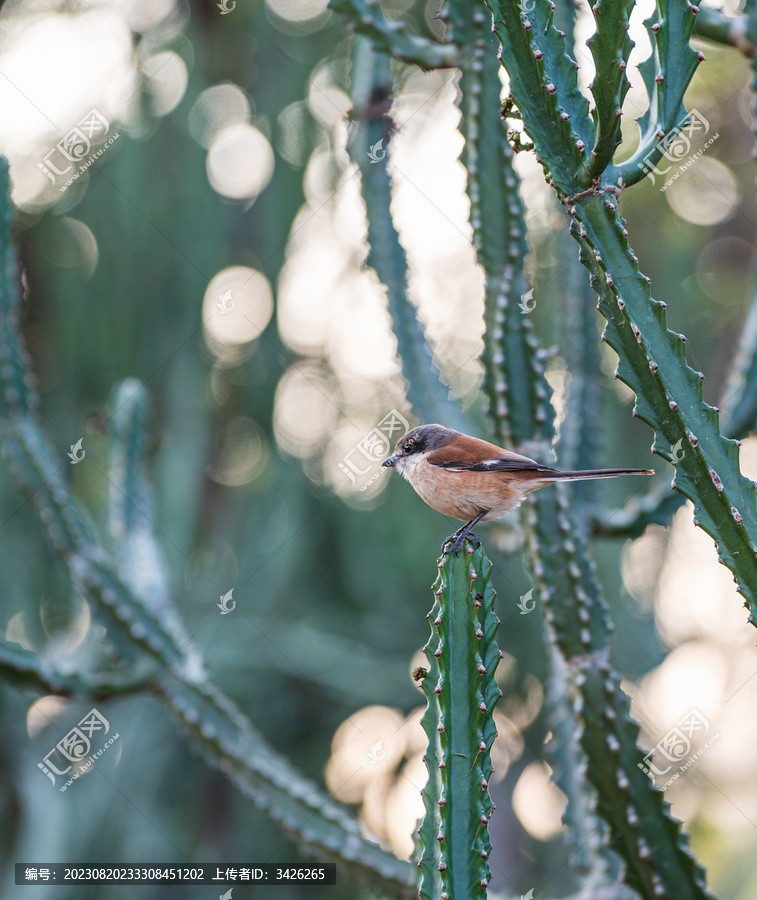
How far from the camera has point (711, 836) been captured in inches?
253

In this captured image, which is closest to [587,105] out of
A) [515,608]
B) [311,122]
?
[311,122]

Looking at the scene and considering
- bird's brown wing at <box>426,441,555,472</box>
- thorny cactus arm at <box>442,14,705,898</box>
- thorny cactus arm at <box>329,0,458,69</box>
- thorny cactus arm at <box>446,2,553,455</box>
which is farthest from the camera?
thorny cactus arm at <box>329,0,458,69</box>

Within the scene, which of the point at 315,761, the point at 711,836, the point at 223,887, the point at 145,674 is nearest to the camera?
the point at 145,674

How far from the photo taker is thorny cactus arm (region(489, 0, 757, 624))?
1874 mm

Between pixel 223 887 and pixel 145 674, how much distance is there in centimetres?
253

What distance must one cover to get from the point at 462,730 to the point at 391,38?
2.45 m

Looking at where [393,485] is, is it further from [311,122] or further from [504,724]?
[311,122]

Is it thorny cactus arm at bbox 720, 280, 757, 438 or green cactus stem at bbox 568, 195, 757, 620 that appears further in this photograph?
thorny cactus arm at bbox 720, 280, 757, 438

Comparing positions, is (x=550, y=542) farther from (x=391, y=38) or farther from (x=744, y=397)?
(x=391, y=38)

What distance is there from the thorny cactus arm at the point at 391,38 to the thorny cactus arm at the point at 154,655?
1.83 metres
